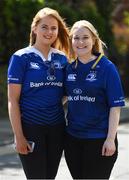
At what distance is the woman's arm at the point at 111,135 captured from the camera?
178 inches

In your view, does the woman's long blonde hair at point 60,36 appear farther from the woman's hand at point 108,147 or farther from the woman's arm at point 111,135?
the woman's hand at point 108,147

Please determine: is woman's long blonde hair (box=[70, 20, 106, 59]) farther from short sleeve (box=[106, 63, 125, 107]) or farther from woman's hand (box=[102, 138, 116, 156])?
woman's hand (box=[102, 138, 116, 156])

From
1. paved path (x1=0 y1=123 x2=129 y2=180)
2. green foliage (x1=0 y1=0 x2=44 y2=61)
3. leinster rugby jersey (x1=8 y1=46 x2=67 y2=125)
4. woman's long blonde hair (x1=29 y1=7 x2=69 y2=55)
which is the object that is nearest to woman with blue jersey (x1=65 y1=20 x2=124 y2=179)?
leinster rugby jersey (x1=8 y1=46 x2=67 y2=125)

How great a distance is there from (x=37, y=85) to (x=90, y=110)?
0.44 m

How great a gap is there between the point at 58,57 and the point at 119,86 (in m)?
0.56

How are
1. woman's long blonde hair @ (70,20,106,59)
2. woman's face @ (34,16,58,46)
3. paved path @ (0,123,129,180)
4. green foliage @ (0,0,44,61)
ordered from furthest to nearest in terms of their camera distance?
green foliage @ (0,0,44,61)
paved path @ (0,123,129,180)
woman's face @ (34,16,58,46)
woman's long blonde hair @ (70,20,106,59)

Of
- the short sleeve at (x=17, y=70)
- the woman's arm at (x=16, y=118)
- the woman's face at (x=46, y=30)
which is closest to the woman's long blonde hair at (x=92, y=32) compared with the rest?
the woman's face at (x=46, y=30)

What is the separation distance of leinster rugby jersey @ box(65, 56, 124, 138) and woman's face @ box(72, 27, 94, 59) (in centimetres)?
9

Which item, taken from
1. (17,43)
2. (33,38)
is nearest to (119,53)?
(17,43)

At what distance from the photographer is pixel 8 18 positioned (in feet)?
56.8

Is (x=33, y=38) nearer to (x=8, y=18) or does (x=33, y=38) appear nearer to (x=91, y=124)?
(x=91, y=124)

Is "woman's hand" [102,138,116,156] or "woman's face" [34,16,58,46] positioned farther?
"woman's face" [34,16,58,46]

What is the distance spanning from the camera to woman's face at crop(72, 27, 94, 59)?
462 centimetres

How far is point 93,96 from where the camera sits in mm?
4559
